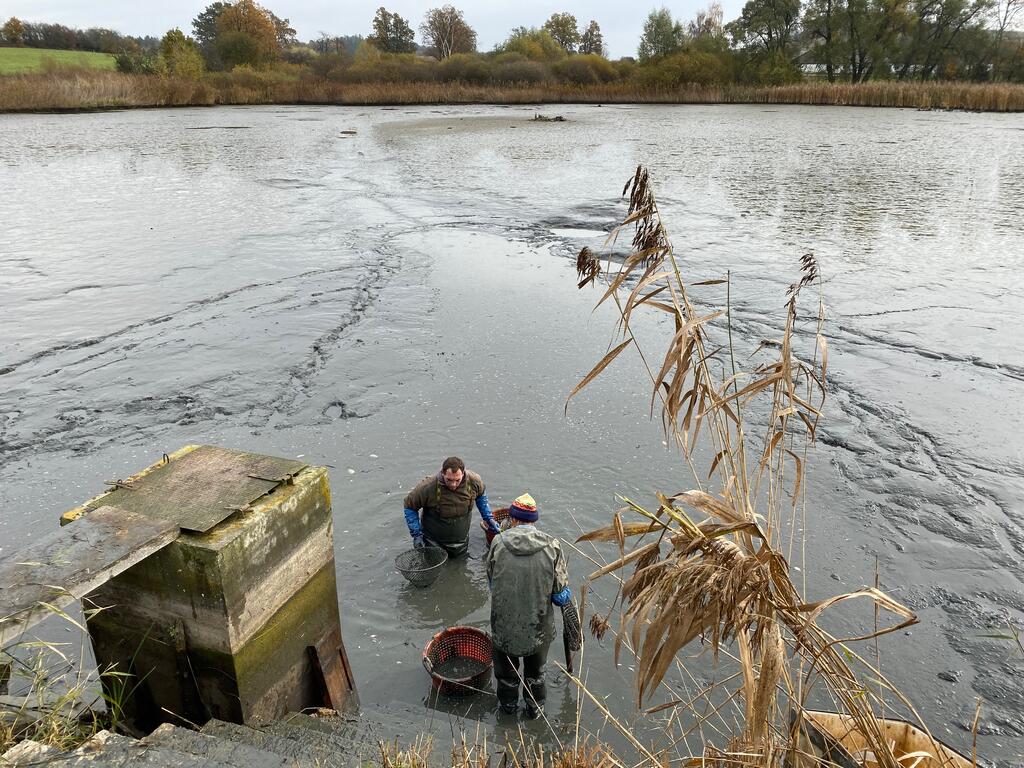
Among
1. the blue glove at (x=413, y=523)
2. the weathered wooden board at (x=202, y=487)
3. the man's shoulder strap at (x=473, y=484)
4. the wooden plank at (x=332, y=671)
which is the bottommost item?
the wooden plank at (x=332, y=671)

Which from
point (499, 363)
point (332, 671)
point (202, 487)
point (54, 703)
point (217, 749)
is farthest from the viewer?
point (499, 363)

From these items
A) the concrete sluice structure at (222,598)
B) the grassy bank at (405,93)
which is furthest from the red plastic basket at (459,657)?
the grassy bank at (405,93)

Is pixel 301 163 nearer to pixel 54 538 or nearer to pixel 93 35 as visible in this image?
pixel 54 538

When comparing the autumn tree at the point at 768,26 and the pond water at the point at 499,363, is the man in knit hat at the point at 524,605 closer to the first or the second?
the pond water at the point at 499,363

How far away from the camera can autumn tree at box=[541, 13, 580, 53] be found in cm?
7781

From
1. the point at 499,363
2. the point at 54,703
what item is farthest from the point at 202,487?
the point at 499,363

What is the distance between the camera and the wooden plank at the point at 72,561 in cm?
302

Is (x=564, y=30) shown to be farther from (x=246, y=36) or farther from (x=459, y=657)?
(x=459, y=657)

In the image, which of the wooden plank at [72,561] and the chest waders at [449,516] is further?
the chest waders at [449,516]

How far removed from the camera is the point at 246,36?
213 feet

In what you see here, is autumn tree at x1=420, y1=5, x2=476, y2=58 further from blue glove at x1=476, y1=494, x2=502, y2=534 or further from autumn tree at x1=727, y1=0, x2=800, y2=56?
blue glove at x1=476, y1=494, x2=502, y2=534

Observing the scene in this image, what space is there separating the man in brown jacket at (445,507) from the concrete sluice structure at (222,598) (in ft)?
4.32

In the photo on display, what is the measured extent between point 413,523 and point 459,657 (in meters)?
1.12

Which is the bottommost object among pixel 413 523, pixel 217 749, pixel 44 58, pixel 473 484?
pixel 413 523
